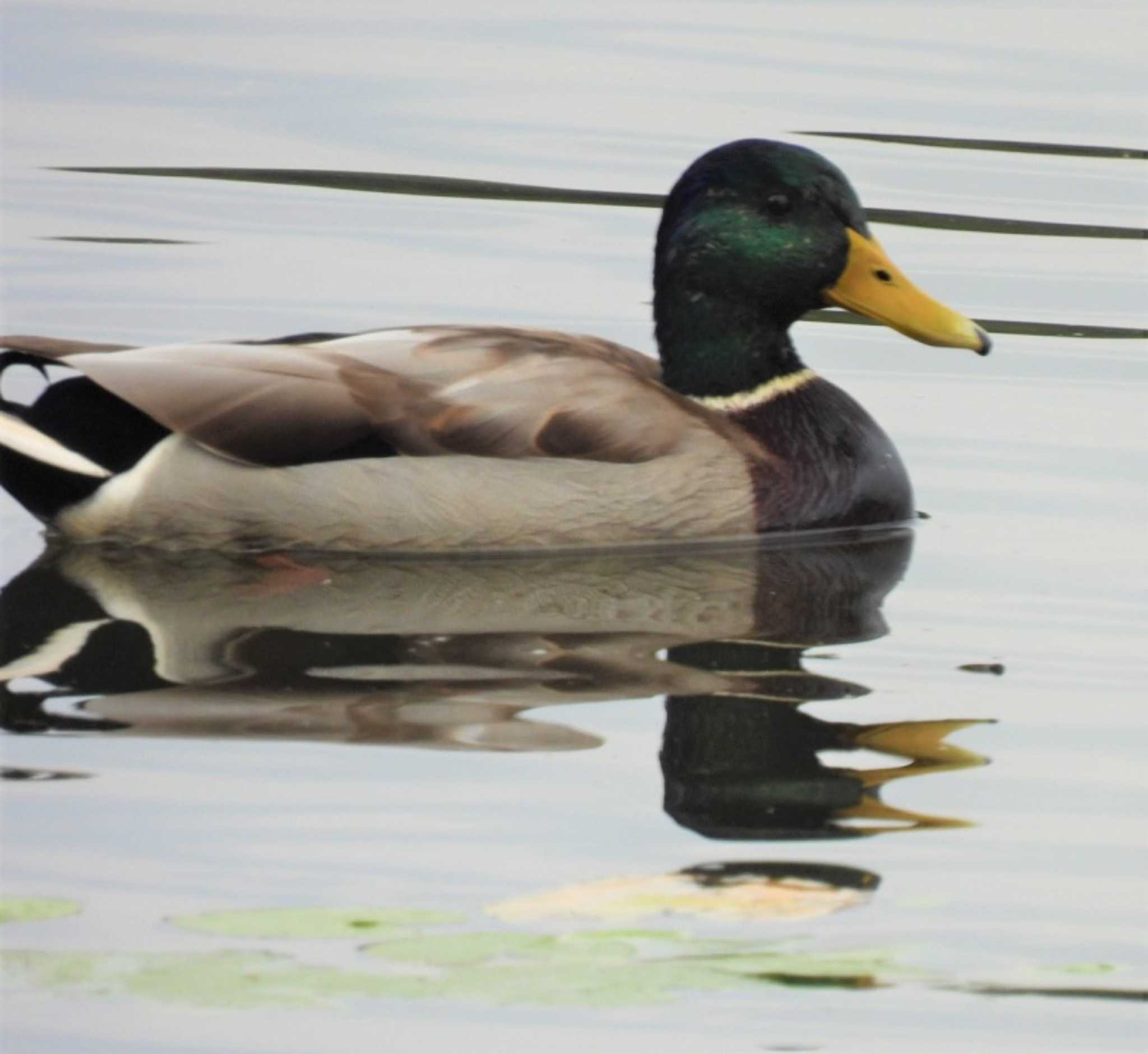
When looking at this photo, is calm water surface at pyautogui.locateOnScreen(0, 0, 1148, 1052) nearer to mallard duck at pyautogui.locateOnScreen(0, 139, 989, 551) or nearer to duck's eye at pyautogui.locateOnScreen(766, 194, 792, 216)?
mallard duck at pyautogui.locateOnScreen(0, 139, 989, 551)

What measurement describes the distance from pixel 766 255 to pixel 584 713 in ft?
9.74

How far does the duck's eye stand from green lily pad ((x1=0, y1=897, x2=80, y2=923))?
4.74 meters

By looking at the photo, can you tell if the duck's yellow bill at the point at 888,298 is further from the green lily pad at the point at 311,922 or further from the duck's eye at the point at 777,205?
the green lily pad at the point at 311,922

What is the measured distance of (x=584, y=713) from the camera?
7.87 metres

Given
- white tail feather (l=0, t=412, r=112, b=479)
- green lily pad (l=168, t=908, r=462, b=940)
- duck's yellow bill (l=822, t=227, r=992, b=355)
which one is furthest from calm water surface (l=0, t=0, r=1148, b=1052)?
duck's yellow bill (l=822, t=227, r=992, b=355)

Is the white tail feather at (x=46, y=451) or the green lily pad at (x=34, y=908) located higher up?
the white tail feather at (x=46, y=451)

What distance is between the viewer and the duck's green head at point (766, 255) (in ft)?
34.2

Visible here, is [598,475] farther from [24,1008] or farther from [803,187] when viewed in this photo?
[24,1008]

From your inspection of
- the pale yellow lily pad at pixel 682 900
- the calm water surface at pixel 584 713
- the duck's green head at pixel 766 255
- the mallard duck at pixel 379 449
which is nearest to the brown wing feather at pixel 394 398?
the mallard duck at pixel 379 449

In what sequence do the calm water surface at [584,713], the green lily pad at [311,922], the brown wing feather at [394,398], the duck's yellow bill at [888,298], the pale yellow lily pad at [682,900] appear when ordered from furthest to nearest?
1. the duck's yellow bill at [888,298]
2. the brown wing feather at [394,398]
3. the pale yellow lily pad at [682,900]
4. the green lily pad at [311,922]
5. the calm water surface at [584,713]

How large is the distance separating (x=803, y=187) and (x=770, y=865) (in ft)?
13.6

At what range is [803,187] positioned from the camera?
34.2ft

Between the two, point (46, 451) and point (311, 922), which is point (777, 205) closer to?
point (46, 451)

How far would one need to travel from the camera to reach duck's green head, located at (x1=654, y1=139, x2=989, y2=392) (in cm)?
1042
